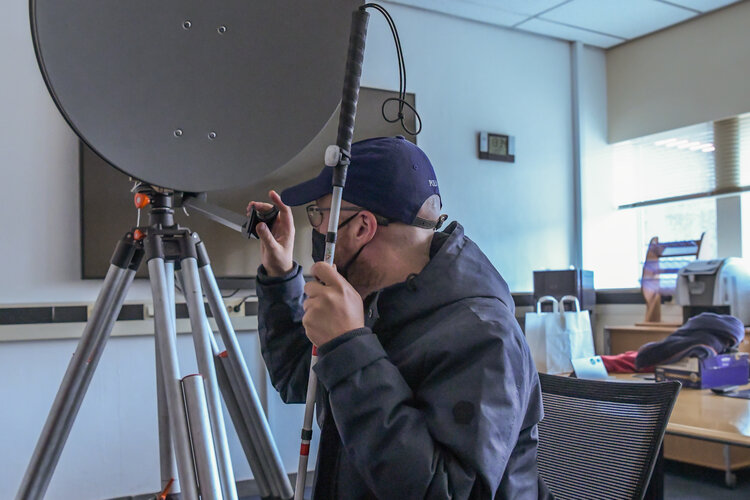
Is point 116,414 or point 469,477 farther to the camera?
point 116,414

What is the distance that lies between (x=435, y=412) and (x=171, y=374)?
0.44 meters

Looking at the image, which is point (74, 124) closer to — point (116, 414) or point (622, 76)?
point (116, 414)

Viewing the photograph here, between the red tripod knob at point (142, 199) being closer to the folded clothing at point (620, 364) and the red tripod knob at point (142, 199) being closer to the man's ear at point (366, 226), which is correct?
the man's ear at point (366, 226)

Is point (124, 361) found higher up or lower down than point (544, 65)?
lower down

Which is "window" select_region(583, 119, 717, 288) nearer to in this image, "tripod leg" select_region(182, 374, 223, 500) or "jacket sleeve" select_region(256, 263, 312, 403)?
"jacket sleeve" select_region(256, 263, 312, 403)

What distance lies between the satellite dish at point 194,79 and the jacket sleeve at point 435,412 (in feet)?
1.75

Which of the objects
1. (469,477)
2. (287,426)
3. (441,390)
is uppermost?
(441,390)

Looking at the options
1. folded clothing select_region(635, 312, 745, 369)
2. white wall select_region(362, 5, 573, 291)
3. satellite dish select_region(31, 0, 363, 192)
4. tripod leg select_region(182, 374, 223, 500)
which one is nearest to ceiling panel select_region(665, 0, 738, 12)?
white wall select_region(362, 5, 573, 291)

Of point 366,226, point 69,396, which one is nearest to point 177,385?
point 69,396

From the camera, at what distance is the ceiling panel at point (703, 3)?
4.22 m

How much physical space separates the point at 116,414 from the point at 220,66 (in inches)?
91.3

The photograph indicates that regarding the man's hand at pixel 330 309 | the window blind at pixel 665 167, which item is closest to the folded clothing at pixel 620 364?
the man's hand at pixel 330 309

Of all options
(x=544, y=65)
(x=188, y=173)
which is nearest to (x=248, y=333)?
(x=188, y=173)

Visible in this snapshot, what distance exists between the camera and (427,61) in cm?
421
